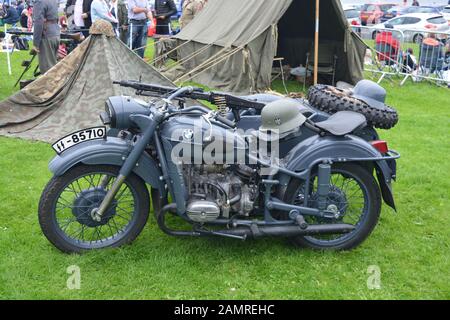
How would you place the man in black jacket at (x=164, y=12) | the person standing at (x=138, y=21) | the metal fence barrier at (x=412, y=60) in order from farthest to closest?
Result: 1. the man in black jacket at (x=164, y=12)
2. the metal fence barrier at (x=412, y=60)
3. the person standing at (x=138, y=21)

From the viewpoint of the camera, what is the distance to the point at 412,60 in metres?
13.6

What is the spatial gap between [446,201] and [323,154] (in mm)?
2103

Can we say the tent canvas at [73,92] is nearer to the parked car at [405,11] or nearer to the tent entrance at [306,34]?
the tent entrance at [306,34]

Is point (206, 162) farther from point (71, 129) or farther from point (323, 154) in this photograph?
point (71, 129)

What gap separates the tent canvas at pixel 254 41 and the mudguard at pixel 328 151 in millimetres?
6236

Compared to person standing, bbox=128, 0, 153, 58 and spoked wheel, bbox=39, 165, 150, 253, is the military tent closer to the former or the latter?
spoked wheel, bbox=39, 165, 150, 253

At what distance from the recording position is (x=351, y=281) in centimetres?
386

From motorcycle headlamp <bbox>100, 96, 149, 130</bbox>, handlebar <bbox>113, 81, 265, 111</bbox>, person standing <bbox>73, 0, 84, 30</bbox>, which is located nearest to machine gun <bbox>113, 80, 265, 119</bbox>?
handlebar <bbox>113, 81, 265, 111</bbox>

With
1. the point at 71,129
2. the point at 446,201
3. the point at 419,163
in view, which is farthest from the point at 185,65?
the point at 446,201

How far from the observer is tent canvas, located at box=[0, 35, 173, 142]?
7293mm

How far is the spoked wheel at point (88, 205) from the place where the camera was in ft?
12.5

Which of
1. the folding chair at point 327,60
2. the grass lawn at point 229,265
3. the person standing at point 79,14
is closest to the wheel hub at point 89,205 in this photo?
the grass lawn at point 229,265

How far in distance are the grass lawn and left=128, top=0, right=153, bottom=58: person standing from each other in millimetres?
8328
